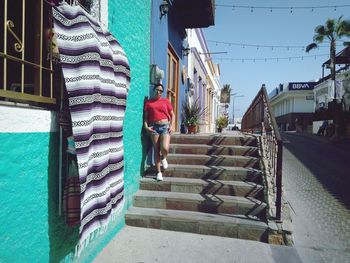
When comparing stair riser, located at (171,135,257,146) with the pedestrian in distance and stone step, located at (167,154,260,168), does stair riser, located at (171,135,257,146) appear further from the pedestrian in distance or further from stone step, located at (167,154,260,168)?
the pedestrian in distance

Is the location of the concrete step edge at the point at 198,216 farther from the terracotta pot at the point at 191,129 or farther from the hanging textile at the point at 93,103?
the terracotta pot at the point at 191,129

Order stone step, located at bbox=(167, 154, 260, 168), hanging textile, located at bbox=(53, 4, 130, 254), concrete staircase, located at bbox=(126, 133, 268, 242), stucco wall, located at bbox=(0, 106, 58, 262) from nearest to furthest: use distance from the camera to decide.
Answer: stucco wall, located at bbox=(0, 106, 58, 262) < hanging textile, located at bbox=(53, 4, 130, 254) < concrete staircase, located at bbox=(126, 133, 268, 242) < stone step, located at bbox=(167, 154, 260, 168)

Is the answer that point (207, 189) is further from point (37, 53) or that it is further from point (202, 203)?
point (37, 53)

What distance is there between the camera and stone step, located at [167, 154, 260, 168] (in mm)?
4730

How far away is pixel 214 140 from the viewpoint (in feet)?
17.9

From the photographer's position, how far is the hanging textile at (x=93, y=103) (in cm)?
222

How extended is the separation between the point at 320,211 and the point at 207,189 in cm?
198

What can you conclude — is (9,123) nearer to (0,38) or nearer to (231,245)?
(0,38)

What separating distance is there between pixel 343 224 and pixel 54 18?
4.53 metres

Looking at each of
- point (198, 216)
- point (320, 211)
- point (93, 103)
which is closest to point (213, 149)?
point (198, 216)

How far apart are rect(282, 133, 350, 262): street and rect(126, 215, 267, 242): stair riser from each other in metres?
0.52

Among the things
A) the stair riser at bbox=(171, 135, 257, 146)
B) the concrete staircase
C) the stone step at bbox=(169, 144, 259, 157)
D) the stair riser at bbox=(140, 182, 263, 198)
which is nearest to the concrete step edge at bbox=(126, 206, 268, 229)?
the concrete staircase

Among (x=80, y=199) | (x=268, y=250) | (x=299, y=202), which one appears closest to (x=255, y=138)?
(x=299, y=202)

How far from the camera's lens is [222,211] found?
385 cm
